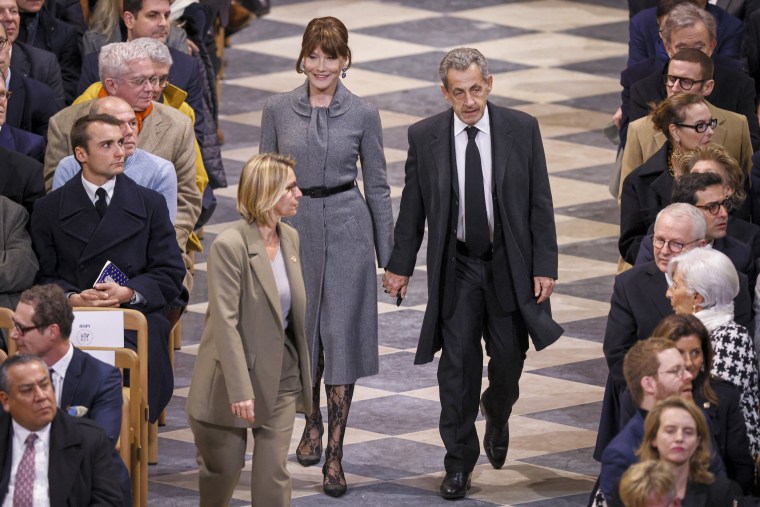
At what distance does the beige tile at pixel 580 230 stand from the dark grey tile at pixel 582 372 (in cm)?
198

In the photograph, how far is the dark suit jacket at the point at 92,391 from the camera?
6625 mm

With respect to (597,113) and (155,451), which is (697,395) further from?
(597,113)

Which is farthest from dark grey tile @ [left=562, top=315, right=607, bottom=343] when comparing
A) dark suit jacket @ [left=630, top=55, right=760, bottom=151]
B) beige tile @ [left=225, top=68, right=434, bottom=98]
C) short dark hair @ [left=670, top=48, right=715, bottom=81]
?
beige tile @ [left=225, top=68, right=434, bottom=98]

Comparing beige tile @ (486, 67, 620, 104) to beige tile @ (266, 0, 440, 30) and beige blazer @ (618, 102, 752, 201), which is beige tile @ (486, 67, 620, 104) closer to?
beige tile @ (266, 0, 440, 30)

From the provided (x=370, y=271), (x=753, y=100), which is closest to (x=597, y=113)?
(x=753, y=100)

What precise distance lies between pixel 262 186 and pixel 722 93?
3111 millimetres

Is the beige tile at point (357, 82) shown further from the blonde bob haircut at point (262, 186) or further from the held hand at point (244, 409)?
the held hand at point (244, 409)

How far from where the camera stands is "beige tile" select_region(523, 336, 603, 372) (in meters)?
9.45

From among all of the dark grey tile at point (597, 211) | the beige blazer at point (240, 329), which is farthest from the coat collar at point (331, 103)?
the dark grey tile at point (597, 211)

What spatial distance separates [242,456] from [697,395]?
5.91ft

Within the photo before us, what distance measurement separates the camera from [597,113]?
1396cm

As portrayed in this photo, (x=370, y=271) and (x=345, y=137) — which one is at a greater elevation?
(x=345, y=137)

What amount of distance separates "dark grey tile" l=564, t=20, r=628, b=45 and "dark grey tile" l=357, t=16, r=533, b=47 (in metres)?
0.45

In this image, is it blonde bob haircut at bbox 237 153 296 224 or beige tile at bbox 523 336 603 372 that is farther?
beige tile at bbox 523 336 603 372
